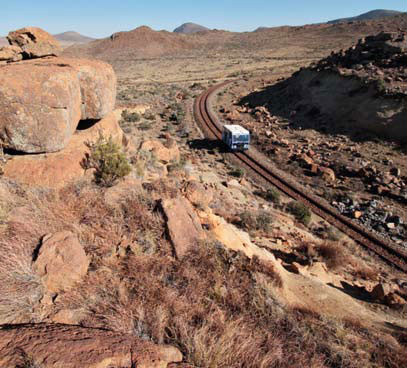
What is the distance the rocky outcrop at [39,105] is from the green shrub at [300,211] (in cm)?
1158

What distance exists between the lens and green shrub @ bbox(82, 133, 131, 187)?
27.1ft

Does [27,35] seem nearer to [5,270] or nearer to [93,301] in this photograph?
[5,270]

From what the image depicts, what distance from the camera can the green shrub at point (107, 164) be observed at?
827cm

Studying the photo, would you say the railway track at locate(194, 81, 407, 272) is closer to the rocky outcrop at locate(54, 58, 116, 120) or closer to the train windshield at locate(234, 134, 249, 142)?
the train windshield at locate(234, 134, 249, 142)

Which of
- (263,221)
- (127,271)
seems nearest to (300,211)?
(263,221)

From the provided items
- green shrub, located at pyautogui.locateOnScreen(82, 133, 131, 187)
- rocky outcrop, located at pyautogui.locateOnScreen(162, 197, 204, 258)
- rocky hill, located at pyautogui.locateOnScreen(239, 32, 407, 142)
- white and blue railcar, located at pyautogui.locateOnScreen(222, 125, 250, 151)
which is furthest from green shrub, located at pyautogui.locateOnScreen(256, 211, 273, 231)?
rocky hill, located at pyautogui.locateOnScreen(239, 32, 407, 142)

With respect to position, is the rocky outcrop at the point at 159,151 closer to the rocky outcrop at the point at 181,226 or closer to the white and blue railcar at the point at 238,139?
the white and blue railcar at the point at 238,139

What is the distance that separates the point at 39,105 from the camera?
7059mm

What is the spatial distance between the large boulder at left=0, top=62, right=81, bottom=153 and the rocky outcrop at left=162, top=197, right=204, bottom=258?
384cm

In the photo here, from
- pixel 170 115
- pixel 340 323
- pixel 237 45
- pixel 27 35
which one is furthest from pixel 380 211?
pixel 237 45

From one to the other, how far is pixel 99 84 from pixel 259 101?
3007 cm

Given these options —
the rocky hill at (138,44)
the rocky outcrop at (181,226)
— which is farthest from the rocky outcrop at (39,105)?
the rocky hill at (138,44)

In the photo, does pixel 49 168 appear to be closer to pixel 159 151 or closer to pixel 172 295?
pixel 172 295

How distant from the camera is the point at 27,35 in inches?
414
